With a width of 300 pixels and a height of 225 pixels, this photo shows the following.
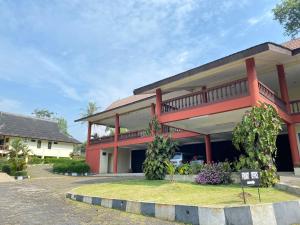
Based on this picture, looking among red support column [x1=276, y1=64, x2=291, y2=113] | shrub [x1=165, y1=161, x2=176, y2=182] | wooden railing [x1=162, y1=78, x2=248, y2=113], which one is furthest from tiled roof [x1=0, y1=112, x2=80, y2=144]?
red support column [x1=276, y1=64, x2=291, y2=113]

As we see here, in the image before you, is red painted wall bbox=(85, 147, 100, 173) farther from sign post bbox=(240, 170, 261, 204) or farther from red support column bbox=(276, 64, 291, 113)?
sign post bbox=(240, 170, 261, 204)

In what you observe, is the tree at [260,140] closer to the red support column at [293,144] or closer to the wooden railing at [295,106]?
the red support column at [293,144]

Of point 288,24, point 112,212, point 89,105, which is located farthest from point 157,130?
point 89,105

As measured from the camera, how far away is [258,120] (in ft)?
34.2

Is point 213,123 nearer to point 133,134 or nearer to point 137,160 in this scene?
point 133,134

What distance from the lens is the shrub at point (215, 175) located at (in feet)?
37.4

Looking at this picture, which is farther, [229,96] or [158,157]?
[158,157]

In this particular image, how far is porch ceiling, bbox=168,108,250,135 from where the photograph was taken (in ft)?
42.6

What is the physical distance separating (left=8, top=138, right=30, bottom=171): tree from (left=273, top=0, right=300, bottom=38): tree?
30.6 metres

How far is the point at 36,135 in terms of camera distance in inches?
1588

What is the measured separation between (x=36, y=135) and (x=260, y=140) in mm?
37377

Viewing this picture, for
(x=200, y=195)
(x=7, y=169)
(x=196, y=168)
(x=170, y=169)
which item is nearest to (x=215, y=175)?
(x=196, y=168)

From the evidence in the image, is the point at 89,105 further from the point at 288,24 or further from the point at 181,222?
the point at 181,222

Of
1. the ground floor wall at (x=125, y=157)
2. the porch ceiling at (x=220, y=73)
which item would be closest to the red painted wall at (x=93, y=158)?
the ground floor wall at (x=125, y=157)
